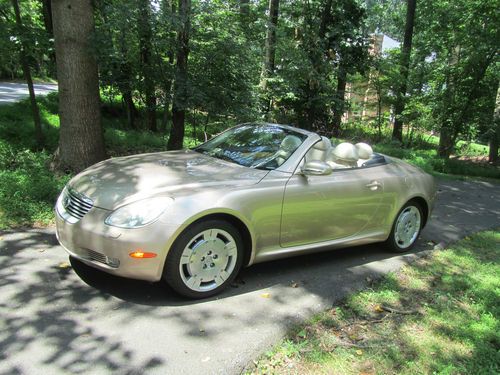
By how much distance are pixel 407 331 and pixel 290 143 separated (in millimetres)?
2131

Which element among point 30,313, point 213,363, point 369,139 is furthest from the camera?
point 369,139

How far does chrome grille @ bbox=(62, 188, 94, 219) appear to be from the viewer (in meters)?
3.68

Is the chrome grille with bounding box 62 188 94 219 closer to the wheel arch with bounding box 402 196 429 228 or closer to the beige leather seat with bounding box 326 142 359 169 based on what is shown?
the beige leather seat with bounding box 326 142 359 169

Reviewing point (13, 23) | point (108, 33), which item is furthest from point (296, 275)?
point (13, 23)

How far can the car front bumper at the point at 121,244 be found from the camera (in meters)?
3.38

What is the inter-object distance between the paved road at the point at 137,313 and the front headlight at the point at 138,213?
67cm

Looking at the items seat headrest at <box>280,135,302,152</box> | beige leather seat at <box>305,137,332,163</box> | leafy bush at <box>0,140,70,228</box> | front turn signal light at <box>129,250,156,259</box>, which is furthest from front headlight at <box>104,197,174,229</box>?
leafy bush at <box>0,140,70,228</box>

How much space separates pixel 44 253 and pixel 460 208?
23.5 feet

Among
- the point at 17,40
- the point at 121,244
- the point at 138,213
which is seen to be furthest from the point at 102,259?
the point at 17,40

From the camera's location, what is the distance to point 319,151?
185 inches

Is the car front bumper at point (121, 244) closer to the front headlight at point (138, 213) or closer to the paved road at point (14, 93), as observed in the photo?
→ the front headlight at point (138, 213)

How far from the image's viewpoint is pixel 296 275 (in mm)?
4477

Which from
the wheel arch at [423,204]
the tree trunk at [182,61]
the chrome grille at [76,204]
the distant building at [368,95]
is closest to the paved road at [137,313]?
the chrome grille at [76,204]

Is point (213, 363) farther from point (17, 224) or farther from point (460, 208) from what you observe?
point (460, 208)
